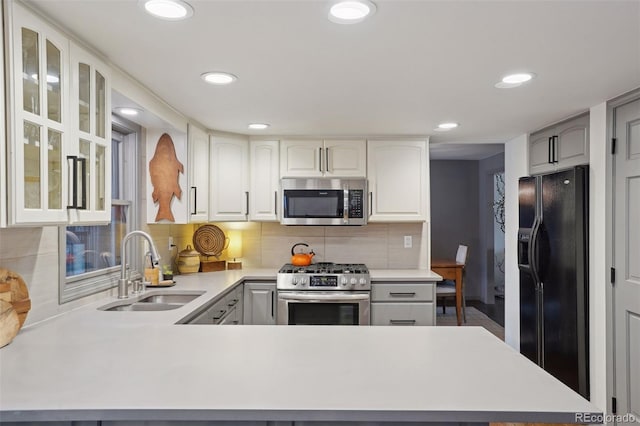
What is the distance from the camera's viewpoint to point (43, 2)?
143cm

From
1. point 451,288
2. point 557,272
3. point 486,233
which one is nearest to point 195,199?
point 557,272

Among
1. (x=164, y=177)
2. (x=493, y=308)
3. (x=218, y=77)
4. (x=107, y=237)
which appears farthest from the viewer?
(x=493, y=308)

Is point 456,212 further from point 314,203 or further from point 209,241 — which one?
point 209,241

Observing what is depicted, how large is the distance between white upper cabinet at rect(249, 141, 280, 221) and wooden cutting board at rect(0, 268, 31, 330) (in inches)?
89.5

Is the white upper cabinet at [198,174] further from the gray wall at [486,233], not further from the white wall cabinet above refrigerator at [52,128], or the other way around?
the gray wall at [486,233]

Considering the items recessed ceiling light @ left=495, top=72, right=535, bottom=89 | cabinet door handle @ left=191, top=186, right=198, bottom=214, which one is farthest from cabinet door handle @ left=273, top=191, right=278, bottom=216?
recessed ceiling light @ left=495, top=72, right=535, bottom=89

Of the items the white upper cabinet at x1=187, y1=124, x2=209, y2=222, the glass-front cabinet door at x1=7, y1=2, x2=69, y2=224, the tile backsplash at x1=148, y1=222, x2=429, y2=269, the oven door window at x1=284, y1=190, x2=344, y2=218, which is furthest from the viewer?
the tile backsplash at x1=148, y1=222, x2=429, y2=269

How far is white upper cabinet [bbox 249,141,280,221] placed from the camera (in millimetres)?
3859

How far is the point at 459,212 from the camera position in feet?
21.9

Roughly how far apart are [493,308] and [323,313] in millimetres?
3740

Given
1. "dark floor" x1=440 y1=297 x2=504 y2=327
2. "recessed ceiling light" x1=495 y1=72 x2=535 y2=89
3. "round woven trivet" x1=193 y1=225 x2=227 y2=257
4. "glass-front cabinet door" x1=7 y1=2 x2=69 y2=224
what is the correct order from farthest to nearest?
"dark floor" x1=440 y1=297 x2=504 y2=327 < "round woven trivet" x1=193 y1=225 x2=227 y2=257 < "recessed ceiling light" x1=495 y1=72 x2=535 y2=89 < "glass-front cabinet door" x1=7 y1=2 x2=69 y2=224

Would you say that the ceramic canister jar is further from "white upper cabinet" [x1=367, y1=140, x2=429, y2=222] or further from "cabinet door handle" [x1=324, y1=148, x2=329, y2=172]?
"white upper cabinet" [x1=367, y1=140, x2=429, y2=222]

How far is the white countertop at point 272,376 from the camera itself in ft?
3.56

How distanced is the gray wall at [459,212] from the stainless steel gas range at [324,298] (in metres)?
3.48
